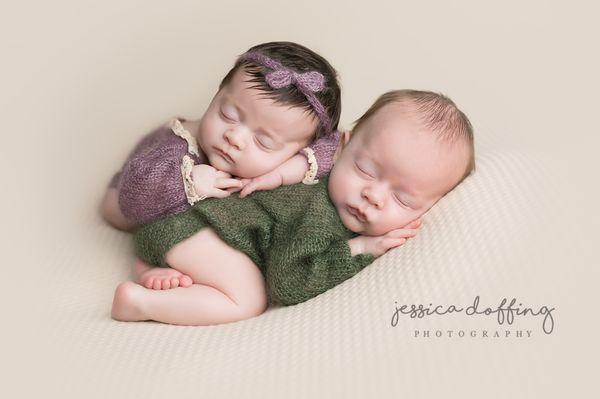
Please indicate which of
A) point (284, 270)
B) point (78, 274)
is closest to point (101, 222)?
point (78, 274)

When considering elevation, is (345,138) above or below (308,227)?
above

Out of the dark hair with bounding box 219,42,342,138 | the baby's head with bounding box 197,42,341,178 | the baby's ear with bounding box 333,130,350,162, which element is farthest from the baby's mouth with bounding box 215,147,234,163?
Answer: the baby's ear with bounding box 333,130,350,162

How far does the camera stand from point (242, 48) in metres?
2.48

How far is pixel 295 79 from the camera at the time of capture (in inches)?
67.8

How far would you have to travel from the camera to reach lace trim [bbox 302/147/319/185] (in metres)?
1.76

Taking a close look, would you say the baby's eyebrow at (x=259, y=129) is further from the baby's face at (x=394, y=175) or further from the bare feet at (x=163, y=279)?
the bare feet at (x=163, y=279)

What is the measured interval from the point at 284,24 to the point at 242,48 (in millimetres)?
177

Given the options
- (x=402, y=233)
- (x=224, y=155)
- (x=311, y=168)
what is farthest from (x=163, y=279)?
(x=402, y=233)

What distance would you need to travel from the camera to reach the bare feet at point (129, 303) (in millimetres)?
1566

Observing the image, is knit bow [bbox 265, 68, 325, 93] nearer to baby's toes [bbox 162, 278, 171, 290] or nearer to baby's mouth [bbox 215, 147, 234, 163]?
baby's mouth [bbox 215, 147, 234, 163]

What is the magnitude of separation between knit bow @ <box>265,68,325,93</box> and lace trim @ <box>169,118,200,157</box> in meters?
0.26

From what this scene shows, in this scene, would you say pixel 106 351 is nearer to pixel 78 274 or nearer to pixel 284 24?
pixel 78 274

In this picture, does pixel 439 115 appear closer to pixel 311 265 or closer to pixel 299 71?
pixel 299 71

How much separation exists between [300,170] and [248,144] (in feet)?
0.48
